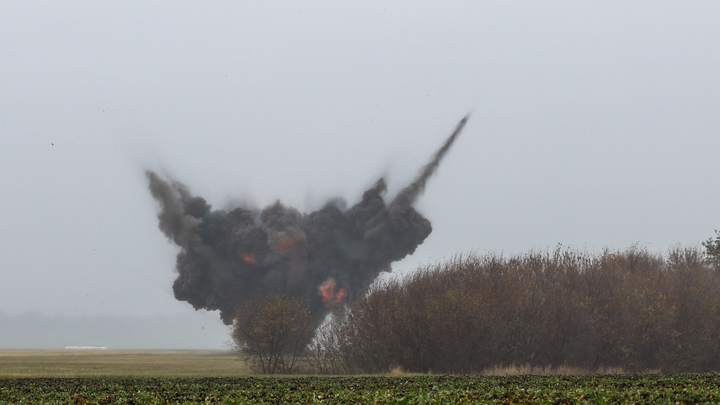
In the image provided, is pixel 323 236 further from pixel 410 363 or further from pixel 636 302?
pixel 636 302

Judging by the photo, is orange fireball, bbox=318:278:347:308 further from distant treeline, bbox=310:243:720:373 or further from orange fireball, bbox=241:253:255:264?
distant treeline, bbox=310:243:720:373

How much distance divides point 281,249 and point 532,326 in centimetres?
5463

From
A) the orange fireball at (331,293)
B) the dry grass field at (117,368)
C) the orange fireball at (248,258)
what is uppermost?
the orange fireball at (248,258)

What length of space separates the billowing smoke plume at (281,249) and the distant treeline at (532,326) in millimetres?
41125

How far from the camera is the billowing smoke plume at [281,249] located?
9688 centimetres

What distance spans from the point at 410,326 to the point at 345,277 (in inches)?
1937

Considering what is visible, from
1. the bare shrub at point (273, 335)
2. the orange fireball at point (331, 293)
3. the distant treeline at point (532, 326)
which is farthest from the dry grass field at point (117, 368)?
the orange fireball at point (331, 293)

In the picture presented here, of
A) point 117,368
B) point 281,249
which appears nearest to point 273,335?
point 117,368

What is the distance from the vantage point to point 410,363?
51.1 metres

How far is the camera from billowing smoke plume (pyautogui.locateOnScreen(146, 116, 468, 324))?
96.9 meters

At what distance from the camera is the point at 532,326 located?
5081 centimetres

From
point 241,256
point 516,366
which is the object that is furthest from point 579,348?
point 241,256

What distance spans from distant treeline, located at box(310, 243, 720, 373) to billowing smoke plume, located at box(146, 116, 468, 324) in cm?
4112

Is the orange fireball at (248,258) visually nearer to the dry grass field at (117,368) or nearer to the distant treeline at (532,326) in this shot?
the dry grass field at (117,368)
